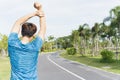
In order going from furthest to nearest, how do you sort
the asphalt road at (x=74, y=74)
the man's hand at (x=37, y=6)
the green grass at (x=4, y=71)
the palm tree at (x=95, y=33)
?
the palm tree at (x=95, y=33) < the green grass at (x=4, y=71) < the asphalt road at (x=74, y=74) < the man's hand at (x=37, y=6)

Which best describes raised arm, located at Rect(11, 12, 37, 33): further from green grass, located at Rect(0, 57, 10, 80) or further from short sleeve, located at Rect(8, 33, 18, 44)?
green grass, located at Rect(0, 57, 10, 80)

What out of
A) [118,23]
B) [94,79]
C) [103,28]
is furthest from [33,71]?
[103,28]

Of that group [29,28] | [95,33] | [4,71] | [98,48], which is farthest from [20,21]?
[98,48]

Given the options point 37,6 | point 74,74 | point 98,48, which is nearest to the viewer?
point 37,6

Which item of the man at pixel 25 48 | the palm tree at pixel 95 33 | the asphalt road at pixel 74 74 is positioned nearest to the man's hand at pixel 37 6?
the man at pixel 25 48

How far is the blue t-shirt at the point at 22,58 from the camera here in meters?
5.45

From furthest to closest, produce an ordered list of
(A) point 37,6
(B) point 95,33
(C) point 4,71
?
(B) point 95,33 < (C) point 4,71 < (A) point 37,6

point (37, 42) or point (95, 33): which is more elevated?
point (95, 33)

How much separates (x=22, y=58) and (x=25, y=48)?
13cm

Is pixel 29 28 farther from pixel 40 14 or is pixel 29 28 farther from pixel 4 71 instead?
pixel 4 71

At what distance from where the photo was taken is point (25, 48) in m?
5.48

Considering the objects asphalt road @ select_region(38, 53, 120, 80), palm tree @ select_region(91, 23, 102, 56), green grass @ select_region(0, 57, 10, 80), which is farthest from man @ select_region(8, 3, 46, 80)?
palm tree @ select_region(91, 23, 102, 56)

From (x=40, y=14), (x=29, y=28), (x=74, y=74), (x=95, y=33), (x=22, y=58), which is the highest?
(x=95, y=33)

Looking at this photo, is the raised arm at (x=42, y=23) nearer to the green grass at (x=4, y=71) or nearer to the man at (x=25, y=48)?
the man at (x=25, y=48)
